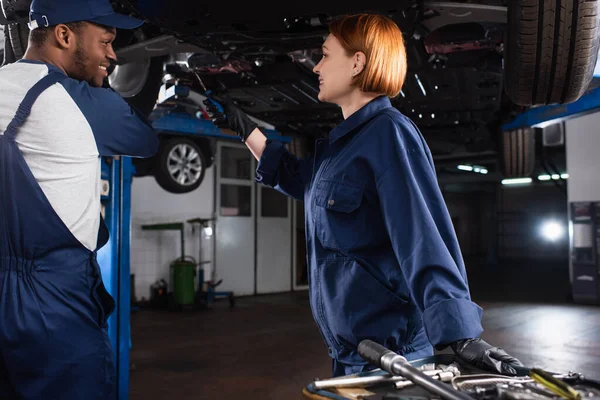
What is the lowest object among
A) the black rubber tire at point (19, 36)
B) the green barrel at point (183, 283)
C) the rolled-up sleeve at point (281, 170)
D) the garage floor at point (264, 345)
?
the garage floor at point (264, 345)

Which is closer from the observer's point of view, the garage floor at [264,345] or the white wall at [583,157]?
the garage floor at [264,345]

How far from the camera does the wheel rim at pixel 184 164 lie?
21.8ft

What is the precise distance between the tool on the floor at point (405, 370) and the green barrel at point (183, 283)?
659cm

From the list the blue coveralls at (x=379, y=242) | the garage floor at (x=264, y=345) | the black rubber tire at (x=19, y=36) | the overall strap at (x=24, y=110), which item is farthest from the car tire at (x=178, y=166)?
the blue coveralls at (x=379, y=242)

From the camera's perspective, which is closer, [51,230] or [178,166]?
[51,230]

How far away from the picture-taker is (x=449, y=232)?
1057 millimetres

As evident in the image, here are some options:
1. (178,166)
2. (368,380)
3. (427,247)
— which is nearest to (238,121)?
(427,247)

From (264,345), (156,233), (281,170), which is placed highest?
(281,170)

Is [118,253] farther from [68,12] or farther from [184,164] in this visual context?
[184,164]

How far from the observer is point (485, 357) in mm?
912

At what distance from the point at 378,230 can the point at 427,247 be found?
19 cm

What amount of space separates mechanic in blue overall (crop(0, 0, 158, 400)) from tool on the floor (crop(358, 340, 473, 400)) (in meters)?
0.75

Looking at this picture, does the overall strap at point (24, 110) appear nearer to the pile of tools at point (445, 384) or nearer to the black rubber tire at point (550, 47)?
the pile of tools at point (445, 384)

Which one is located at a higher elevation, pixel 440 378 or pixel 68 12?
pixel 68 12
